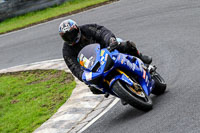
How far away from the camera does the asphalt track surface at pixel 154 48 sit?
21.7ft

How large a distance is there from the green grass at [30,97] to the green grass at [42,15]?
6.46 m

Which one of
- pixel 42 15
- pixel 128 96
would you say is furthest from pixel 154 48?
pixel 42 15

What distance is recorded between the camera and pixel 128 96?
22.1 feet

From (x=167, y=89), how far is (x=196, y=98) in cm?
130

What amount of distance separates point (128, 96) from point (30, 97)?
4.69m

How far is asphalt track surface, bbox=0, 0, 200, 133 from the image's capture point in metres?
6.61

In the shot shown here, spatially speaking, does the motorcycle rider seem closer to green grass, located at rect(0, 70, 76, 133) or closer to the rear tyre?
the rear tyre

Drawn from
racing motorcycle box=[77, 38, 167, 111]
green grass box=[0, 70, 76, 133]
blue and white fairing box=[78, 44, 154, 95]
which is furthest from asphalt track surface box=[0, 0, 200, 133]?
green grass box=[0, 70, 76, 133]

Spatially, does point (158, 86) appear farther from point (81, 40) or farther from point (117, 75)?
point (81, 40)

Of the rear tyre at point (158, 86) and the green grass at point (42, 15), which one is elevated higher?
the rear tyre at point (158, 86)

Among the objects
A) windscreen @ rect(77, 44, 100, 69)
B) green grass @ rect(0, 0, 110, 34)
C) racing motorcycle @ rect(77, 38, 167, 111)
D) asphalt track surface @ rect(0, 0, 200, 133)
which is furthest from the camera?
green grass @ rect(0, 0, 110, 34)

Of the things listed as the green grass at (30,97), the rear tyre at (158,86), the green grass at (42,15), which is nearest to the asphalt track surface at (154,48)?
the rear tyre at (158,86)

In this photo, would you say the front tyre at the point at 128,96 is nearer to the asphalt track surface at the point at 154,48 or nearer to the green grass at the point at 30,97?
the asphalt track surface at the point at 154,48

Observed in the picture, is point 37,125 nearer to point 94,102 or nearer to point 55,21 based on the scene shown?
point 94,102
